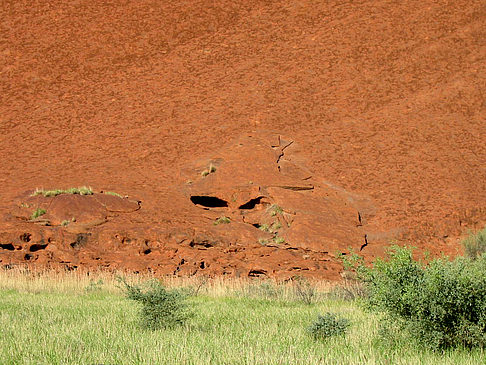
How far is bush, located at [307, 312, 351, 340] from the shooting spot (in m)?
5.62

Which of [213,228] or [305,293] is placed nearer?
[305,293]

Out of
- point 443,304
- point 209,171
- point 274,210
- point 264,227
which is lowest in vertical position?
point 443,304

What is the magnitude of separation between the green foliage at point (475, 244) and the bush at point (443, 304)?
11.1 metres

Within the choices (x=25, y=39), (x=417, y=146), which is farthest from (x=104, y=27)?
(x=417, y=146)

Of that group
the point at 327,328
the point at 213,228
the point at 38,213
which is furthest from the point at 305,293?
the point at 38,213

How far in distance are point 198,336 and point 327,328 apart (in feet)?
4.24

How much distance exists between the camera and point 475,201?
1900cm

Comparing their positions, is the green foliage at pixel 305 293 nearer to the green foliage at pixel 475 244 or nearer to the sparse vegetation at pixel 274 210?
the sparse vegetation at pixel 274 210

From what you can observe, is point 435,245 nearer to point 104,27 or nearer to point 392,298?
point 392,298

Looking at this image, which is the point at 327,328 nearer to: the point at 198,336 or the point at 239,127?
the point at 198,336

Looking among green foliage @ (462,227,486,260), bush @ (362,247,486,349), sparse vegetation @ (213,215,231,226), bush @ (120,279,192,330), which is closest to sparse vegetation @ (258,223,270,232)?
sparse vegetation @ (213,215,231,226)

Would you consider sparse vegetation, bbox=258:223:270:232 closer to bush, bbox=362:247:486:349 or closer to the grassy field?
the grassy field

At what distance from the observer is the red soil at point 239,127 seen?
13852 mm

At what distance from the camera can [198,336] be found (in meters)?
5.46
